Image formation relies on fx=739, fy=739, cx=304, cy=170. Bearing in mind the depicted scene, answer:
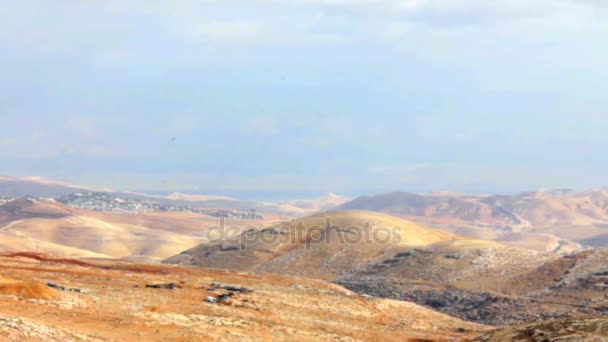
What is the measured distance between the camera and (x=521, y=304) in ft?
234

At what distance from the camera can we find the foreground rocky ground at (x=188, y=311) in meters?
32.2

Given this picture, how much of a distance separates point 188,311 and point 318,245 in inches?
2828

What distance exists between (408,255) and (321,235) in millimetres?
19633

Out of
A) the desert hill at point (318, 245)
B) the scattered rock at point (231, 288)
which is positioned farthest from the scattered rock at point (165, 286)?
the desert hill at point (318, 245)

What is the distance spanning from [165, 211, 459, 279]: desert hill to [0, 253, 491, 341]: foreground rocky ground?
41.3m

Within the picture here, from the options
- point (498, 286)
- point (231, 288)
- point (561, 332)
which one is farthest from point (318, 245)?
point (561, 332)

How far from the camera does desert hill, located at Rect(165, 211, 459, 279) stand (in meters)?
103

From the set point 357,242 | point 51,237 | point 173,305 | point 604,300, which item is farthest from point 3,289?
point 51,237

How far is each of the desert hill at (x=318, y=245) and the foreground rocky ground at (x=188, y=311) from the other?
4129cm

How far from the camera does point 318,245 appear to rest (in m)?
111

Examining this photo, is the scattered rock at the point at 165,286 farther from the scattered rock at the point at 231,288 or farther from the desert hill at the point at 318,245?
the desert hill at the point at 318,245

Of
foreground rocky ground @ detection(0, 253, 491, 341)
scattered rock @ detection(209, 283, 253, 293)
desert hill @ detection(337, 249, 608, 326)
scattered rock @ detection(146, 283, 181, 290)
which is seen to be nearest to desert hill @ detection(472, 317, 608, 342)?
foreground rocky ground @ detection(0, 253, 491, 341)

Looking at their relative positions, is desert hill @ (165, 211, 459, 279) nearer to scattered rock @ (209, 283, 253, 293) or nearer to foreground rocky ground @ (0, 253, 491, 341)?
foreground rocky ground @ (0, 253, 491, 341)

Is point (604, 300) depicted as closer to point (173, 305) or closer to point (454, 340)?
point (454, 340)
